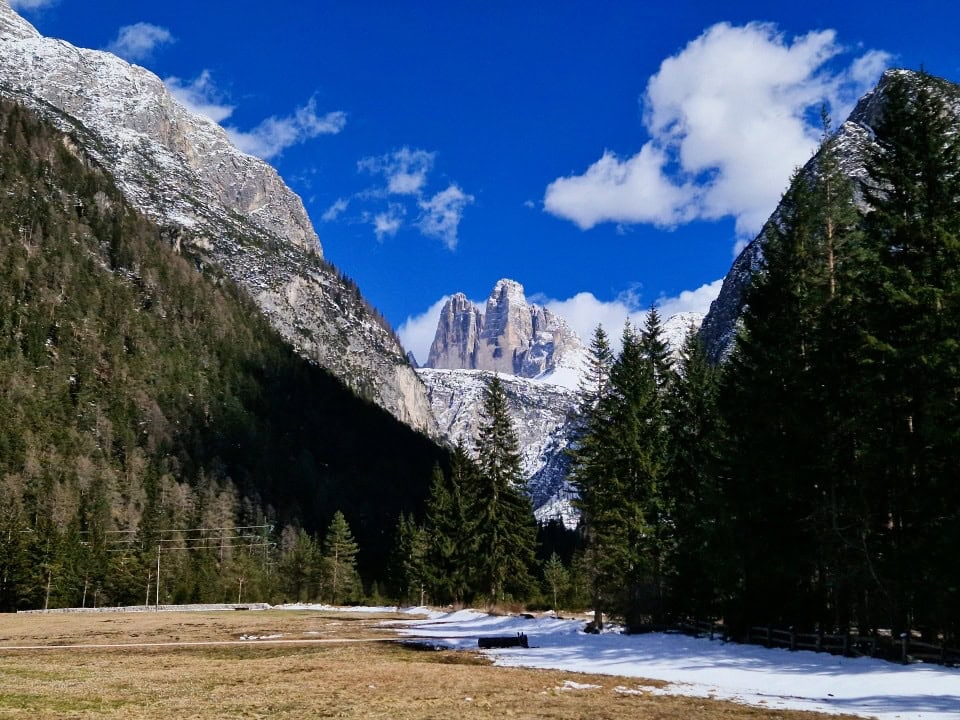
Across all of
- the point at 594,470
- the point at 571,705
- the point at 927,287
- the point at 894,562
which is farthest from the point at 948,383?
the point at 594,470

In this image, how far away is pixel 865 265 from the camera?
23.0m

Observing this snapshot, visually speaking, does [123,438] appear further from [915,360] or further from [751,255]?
[751,255]

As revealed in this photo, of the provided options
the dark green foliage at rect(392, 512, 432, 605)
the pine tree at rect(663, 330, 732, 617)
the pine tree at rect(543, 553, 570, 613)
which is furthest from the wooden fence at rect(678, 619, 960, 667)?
the pine tree at rect(543, 553, 570, 613)

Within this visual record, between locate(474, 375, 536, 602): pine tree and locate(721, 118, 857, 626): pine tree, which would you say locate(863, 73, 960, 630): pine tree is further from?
locate(474, 375, 536, 602): pine tree

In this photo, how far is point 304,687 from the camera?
1711cm

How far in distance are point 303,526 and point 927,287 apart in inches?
6183

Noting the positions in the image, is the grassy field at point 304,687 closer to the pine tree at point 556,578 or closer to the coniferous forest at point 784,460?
the coniferous forest at point 784,460

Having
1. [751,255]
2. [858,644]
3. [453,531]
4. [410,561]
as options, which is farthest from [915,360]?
[751,255]

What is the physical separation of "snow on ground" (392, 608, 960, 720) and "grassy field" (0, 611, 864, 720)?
4.67 ft

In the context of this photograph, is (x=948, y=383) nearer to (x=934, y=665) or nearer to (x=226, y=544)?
(x=934, y=665)

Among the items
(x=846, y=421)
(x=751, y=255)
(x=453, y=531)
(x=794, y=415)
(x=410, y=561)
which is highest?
(x=751, y=255)

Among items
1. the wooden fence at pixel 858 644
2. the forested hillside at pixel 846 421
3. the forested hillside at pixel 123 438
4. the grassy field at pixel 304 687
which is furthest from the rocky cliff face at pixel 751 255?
the grassy field at pixel 304 687

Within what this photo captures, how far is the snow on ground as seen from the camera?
47.7 ft

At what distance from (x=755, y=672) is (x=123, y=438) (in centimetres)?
14932
